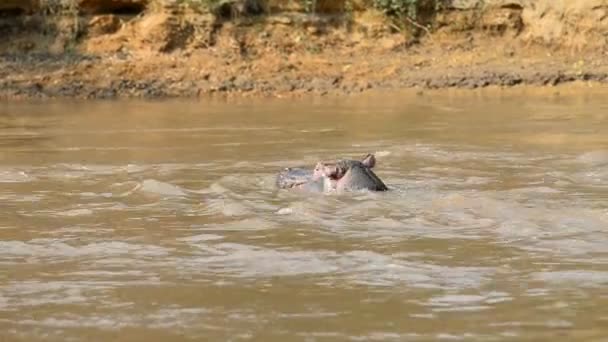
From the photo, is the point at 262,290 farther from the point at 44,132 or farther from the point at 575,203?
the point at 44,132

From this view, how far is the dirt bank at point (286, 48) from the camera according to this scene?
60.7 ft

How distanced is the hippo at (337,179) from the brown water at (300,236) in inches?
6.1

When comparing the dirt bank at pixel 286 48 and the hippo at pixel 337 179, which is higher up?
the hippo at pixel 337 179

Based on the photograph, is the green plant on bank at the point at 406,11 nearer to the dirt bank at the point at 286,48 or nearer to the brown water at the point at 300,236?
the dirt bank at the point at 286,48

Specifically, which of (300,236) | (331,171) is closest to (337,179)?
(331,171)

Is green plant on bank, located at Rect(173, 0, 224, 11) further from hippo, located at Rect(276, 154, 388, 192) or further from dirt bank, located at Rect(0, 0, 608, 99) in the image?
hippo, located at Rect(276, 154, 388, 192)

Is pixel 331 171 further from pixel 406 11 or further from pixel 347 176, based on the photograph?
pixel 406 11

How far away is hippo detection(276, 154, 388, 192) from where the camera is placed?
880 centimetres

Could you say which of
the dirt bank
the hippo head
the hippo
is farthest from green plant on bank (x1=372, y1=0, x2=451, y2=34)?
the hippo head

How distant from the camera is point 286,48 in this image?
65.8 feet

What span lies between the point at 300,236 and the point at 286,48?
516 inches

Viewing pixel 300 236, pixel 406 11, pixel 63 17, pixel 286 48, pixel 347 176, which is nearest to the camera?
pixel 300 236

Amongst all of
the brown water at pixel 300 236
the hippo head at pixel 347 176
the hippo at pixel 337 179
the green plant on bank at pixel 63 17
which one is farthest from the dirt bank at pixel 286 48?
the hippo head at pixel 347 176

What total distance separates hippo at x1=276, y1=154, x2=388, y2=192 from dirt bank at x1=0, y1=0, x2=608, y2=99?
9.07 meters
